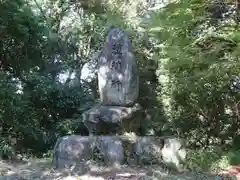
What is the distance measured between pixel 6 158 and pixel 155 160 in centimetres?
326

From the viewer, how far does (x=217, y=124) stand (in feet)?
28.4

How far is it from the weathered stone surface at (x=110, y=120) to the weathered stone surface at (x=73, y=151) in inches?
14.2

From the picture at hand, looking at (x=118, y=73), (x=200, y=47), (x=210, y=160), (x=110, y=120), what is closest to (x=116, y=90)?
(x=118, y=73)

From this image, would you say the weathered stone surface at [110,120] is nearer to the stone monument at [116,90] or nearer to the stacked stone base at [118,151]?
the stone monument at [116,90]

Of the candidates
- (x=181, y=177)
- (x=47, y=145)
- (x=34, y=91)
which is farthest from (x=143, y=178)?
A: (x=34, y=91)

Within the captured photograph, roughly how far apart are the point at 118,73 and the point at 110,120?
97 cm

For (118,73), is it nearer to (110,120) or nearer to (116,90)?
(116,90)

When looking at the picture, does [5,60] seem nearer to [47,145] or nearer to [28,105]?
[28,105]

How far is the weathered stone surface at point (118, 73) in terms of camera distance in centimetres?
718

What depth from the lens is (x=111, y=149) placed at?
6344mm

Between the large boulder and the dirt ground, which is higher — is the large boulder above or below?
above

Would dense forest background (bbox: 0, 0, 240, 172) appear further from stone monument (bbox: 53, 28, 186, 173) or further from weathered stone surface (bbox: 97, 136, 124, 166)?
weathered stone surface (bbox: 97, 136, 124, 166)

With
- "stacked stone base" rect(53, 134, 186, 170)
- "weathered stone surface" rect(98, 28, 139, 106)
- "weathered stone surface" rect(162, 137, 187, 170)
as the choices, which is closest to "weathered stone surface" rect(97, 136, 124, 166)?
"stacked stone base" rect(53, 134, 186, 170)

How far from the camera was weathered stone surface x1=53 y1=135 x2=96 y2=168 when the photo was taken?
20.8 feet
